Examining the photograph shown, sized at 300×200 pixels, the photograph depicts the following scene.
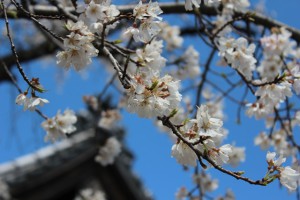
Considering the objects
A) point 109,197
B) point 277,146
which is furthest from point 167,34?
point 109,197

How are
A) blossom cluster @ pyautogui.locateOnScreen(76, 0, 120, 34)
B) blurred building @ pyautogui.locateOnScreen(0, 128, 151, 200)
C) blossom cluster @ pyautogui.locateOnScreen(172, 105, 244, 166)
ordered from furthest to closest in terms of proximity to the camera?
blurred building @ pyautogui.locateOnScreen(0, 128, 151, 200), blossom cluster @ pyautogui.locateOnScreen(76, 0, 120, 34), blossom cluster @ pyautogui.locateOnScreen(172, 105, 244, 166)

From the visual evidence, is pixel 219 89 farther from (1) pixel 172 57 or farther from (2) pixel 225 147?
(2) pixel 225 147

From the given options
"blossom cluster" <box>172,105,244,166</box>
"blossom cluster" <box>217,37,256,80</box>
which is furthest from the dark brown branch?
"blossom cluster" <box>172,105,244,166</box>

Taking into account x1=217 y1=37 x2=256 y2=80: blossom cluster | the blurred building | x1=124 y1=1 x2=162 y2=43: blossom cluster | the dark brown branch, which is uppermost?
the blurred building

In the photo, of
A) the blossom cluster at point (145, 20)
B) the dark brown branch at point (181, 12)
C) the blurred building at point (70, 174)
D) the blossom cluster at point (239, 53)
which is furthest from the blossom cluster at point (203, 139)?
the blurred building at point (70, 174)

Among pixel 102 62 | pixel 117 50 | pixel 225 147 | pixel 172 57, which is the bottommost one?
pixel 225 147

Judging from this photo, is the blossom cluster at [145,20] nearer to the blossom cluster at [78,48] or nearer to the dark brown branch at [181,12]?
the blossom cluster at [78,48]

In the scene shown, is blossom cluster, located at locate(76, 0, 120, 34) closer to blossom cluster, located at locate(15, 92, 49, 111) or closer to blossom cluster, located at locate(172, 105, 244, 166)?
blossom cluster, located at locate(15, 92, 49, 111)

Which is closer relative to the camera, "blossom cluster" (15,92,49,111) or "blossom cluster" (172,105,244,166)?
"blossom cluster" (172,105,244,166)

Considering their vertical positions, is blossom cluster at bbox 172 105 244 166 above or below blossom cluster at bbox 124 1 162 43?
below

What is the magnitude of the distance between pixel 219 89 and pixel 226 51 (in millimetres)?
1036

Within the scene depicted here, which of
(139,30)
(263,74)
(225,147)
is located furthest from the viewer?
(263,74)

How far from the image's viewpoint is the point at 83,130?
21.2 feet

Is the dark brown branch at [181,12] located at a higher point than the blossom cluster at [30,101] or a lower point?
higher
